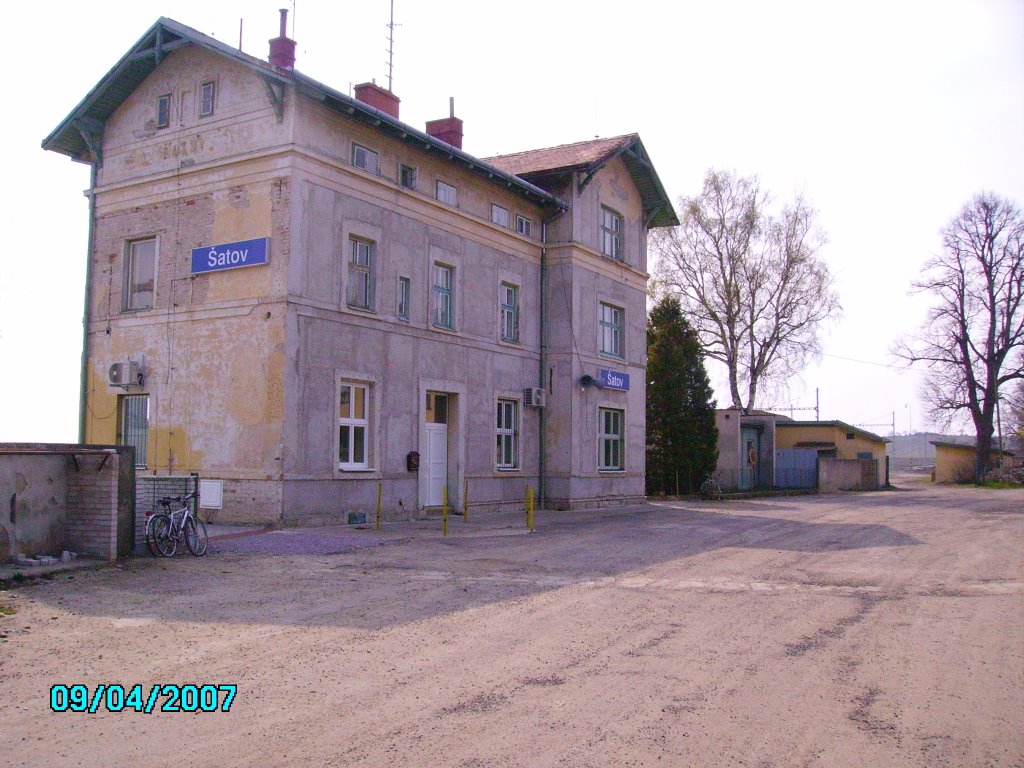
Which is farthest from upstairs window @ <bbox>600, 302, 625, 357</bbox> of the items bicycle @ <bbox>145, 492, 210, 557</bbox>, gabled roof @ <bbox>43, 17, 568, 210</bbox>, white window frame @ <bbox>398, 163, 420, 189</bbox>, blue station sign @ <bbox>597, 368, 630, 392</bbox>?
bicycle @ <bbox>145, 492, 210, 557</bbox>

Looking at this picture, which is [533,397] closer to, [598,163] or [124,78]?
[598,163]

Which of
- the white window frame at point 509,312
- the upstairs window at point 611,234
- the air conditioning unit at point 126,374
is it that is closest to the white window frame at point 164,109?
the air conditioning unit at point 126,374

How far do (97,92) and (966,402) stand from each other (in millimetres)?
44930

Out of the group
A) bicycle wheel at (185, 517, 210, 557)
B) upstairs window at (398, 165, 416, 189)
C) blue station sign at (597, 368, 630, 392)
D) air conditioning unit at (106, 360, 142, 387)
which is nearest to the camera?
bicycle wheel at (185, 517, 210, 557)

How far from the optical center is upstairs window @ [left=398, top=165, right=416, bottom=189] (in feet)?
67.6

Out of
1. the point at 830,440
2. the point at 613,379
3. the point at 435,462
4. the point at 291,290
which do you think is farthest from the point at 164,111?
the point at 830,440

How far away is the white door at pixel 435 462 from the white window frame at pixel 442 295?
8.07 feet

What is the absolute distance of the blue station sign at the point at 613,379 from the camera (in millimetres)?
27000

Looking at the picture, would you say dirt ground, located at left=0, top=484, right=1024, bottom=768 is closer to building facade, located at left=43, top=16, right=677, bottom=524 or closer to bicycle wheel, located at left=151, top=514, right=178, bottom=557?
bicycle wheel, located at left=151, top=514, right=178, bottom=557

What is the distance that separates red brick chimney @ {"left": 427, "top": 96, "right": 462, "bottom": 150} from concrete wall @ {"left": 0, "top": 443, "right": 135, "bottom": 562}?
14.8 meters

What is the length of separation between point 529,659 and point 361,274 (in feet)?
43.8

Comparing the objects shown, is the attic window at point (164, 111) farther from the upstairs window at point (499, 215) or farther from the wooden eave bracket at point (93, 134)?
the upstairs window at point (499, 215)

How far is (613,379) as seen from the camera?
2748 cm
